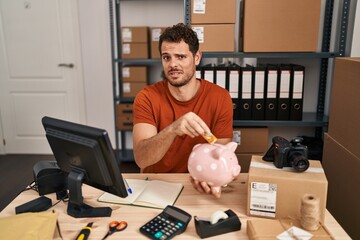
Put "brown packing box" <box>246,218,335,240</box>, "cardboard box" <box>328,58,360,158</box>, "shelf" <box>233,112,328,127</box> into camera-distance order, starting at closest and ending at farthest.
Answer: "brown packing box" <box>246,218,335,240</box> → "cardboard box" <box>328,58,360,158</box> → "shelf" <box>233,112,328,127</box>

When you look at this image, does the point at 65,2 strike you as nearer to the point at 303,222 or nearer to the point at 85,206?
the point at 85,206

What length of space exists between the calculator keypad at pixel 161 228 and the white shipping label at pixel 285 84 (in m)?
1.56

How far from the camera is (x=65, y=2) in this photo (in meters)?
3.19

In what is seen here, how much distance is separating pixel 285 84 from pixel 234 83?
354mm

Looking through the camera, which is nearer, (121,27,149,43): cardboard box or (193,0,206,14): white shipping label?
(193,0,206,14): white shipping label

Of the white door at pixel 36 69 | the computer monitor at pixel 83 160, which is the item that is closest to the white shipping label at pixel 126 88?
the white door at pixel 36 69

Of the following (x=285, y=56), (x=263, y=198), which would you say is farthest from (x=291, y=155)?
(x=285, y=56)

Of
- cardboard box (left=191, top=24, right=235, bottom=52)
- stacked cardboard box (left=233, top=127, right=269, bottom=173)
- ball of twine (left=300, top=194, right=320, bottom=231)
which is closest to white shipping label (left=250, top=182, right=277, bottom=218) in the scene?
ball of twine (left=300, top=194, right=320, bottom=231)

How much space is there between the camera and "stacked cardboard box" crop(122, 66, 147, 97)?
289 cm

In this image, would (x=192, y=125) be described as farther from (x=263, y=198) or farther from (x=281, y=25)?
(x=281, y=25)

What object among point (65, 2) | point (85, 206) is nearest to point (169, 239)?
point (85, 206)

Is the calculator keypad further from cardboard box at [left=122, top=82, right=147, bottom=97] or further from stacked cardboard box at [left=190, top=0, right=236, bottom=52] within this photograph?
cardboard box at [left=122, top=82, right=147, bottom=97]

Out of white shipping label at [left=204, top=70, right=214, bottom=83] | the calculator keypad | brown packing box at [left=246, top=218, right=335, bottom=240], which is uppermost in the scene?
white shipping label at [left=204, top=70, right=214, bottom=83]

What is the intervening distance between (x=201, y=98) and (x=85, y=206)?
0.78m
